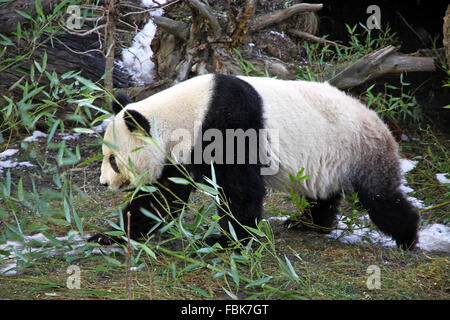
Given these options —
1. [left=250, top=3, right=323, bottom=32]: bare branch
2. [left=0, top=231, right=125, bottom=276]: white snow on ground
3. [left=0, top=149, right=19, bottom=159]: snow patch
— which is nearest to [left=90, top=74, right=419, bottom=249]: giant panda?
[left=0, top=231, right=125, bottom=276]: white snow on ground

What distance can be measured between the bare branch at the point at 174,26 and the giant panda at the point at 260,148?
182 cm

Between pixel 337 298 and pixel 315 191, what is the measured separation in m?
0.99

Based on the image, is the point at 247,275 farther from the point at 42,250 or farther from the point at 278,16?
the point at 278,16

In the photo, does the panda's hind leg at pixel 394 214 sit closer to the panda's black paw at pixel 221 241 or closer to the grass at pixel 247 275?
the grass at pixel 247 275

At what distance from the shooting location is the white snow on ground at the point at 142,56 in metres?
5.79

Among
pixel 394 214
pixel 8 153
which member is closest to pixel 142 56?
pixel 8 153

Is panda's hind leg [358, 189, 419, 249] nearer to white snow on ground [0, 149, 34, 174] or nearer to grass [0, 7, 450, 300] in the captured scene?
grass [0, 7, 450, 300]

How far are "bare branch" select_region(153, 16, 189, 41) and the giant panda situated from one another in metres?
1.82

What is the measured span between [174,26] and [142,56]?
128 cm

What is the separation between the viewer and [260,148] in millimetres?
2965

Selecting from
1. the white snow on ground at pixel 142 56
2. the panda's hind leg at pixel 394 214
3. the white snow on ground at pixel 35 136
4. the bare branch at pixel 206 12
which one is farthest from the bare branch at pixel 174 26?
the panda's hind leg at pixel 394 214

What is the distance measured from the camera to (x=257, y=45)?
500 cm

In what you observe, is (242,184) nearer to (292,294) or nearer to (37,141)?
(292,294)

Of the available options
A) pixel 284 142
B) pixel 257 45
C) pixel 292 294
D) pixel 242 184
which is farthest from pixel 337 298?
pixel 257 45
